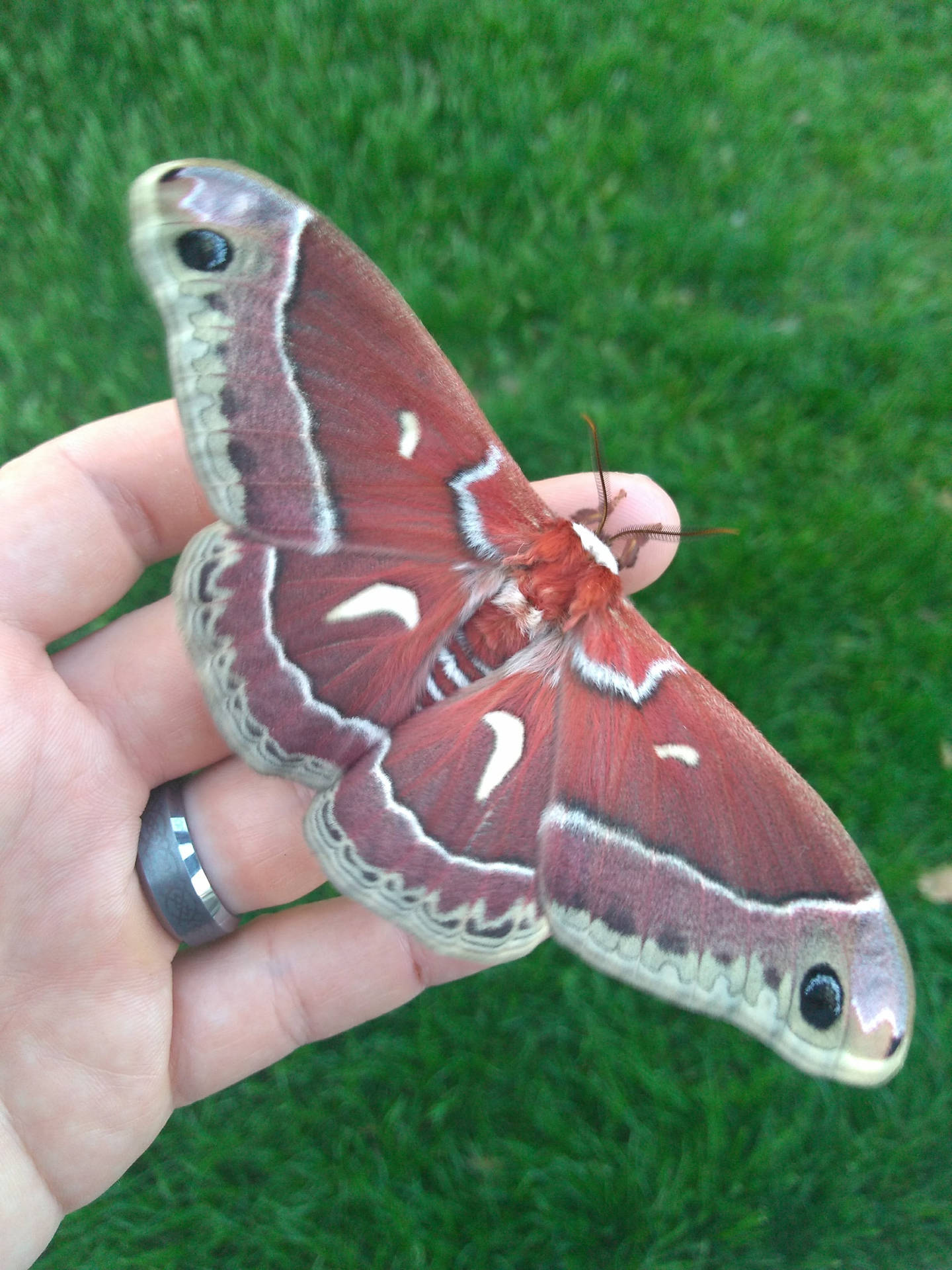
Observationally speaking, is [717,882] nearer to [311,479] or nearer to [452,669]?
[452,669]

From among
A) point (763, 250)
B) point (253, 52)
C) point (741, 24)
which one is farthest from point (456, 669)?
point (741, 24)

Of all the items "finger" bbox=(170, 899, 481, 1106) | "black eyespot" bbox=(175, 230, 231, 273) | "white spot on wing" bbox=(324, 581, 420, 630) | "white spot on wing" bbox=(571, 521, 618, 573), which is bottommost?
"finger" bbox=(170, 899, 481, 1106)

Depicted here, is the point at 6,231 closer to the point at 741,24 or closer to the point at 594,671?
the point at 594,671

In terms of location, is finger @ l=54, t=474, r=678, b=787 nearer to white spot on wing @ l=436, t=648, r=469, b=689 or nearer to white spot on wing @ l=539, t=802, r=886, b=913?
white spot on wing @ l=436, t=648, r=469, b=689

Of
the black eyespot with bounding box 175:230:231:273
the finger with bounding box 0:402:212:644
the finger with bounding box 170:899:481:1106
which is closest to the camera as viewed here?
the black eyespot with bounding box 175:230:231:273

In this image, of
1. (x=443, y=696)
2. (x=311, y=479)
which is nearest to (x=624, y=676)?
(x=443, y=696)

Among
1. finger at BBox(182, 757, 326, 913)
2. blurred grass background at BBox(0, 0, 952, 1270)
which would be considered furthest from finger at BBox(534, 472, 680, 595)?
finger at BBox(182, 757, 326, 913)
